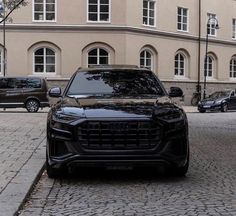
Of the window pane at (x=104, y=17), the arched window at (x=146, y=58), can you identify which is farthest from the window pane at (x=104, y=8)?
the arched window at (x=146, y=58)

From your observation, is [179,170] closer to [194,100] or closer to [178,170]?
[178,170]

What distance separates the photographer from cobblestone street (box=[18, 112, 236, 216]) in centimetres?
694

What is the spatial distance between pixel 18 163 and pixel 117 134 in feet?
7.97

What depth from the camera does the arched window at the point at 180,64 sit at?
44.0 metres

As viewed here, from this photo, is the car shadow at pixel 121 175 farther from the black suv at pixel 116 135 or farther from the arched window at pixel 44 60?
the arched window at pixel 44 60

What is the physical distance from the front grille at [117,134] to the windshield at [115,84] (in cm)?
142

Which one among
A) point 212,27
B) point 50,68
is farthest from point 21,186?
point 212,27

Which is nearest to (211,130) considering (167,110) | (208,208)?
(167,110)

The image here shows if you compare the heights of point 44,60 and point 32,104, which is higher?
point 44,60

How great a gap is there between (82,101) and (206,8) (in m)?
38.8

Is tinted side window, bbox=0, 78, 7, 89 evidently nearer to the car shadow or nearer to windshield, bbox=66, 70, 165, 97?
windshield, bbox=66, 70, 165, 97

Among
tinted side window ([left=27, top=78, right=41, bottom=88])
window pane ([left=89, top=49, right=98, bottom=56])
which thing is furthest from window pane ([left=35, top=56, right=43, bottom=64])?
tinted side window ([left=27, top=78, right=41, bottom=88])

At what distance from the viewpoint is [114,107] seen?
853 cm

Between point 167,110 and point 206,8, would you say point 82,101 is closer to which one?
point 167,110
